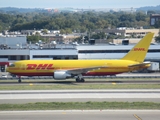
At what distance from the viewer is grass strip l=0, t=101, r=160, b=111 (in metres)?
39.4

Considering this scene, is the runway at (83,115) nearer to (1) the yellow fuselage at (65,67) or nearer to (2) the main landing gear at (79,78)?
(2) the main landing gear at (79,78)

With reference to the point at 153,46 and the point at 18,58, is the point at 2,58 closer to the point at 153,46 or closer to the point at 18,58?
the point at 18,58

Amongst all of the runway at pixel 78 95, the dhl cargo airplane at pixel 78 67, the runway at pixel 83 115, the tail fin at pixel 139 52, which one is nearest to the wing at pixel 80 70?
the dhl cargo airplane at pixel 78 67

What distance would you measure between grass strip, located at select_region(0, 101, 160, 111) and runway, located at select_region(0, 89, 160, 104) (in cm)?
251

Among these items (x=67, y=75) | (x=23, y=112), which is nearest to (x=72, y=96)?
(x=23, y=112)

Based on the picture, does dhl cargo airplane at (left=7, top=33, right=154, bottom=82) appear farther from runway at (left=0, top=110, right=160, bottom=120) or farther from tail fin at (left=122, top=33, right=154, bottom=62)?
runway at (left=0, top=110, right=160, bottom=120)

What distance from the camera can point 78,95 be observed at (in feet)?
155

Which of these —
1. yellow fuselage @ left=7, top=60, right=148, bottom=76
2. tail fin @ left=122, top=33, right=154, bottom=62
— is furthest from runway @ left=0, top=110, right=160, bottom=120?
tail fin @ left=122, top=33, right=154, bottom=62

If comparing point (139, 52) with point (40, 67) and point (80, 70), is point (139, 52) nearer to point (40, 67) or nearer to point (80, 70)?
point (80, 70)

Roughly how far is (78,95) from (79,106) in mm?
7166

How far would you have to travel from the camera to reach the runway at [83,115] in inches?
1385

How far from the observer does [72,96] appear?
4662 cm

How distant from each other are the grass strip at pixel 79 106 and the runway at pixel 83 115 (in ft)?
4.59

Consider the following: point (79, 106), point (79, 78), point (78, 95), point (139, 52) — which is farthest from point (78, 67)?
point (79, 106)
